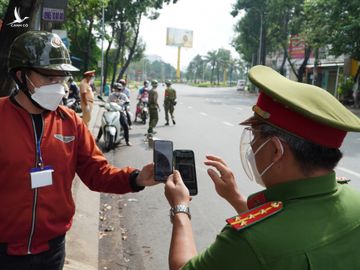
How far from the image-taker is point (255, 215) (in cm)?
130

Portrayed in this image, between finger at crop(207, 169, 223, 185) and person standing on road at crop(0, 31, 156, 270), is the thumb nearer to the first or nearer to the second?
finger at crop(207, 169, 223, 185)

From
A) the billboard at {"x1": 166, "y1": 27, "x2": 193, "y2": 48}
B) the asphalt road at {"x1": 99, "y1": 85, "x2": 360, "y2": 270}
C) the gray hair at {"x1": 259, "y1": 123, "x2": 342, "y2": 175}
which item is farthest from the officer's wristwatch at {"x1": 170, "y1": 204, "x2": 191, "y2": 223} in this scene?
the billboard at {"x1": 166, "y1": 27, "x2": 193, "y2": 48}

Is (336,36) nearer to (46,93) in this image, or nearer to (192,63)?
(46,93)

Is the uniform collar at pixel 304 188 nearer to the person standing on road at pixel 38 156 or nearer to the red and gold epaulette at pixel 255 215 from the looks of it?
the red and gold epaulette at pixel 255 215

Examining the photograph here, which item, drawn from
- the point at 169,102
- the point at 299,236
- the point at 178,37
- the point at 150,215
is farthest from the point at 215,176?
the point at 178,37

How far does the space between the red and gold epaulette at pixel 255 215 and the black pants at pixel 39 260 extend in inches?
46.6

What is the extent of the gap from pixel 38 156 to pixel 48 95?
0.31 meters

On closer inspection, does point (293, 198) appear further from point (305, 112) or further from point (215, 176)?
point (215, 176)

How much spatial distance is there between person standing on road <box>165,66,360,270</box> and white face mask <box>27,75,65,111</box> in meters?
1.01

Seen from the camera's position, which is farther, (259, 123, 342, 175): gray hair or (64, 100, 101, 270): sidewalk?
(64, 100, 101, 270): sidewalk

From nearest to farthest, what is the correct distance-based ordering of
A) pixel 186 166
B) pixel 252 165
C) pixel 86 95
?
1. pixel 252 165
2. pixel 186 166
3. pixel 86 95

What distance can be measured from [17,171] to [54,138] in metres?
0.23

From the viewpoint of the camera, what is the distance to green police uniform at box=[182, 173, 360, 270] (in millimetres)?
1214

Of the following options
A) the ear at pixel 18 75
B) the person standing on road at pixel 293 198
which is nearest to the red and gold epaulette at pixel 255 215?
the person standing on road at pixel 293 198
